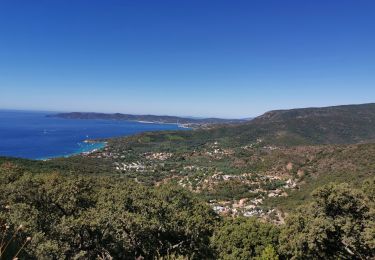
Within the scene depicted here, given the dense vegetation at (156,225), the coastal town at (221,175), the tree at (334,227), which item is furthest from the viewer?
the coastal town at (221,175)

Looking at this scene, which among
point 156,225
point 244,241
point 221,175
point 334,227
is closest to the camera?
point 156,225

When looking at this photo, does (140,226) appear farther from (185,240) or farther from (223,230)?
(223,230)

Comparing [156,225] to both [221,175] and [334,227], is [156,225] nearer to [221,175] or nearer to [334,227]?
[334,227]

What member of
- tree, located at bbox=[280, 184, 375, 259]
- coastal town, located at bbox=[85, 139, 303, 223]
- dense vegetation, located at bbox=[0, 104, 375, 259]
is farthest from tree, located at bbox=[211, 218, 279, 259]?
coastal town, located at bbox=[85, 139, 303, 223]

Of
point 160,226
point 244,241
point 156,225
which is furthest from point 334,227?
point 156,225

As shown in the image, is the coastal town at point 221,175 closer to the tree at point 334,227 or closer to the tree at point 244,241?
the tree at point 244,241

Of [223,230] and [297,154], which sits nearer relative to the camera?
[223,230]

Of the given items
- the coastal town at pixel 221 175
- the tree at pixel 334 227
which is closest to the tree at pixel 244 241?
the tree at pixel 334 227

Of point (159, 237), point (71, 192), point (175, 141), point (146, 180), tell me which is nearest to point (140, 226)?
point (159, 237)

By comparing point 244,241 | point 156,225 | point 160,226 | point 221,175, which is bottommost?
point 221,175

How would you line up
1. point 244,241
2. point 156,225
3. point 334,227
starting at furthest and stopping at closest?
1. point 244,241
2. point 334,227
3. point 156,225

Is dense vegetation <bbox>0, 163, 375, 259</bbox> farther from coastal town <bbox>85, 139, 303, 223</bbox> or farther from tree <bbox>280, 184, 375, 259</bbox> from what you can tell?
coastal town <bbox>85, 139, 303, 223</bbox>
